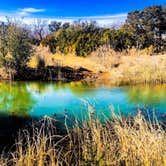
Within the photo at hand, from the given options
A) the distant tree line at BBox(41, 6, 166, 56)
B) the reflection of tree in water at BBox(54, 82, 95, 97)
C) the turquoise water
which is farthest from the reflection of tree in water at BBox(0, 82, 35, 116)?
the distant tree line at BBox(41, 6, 166, 56)

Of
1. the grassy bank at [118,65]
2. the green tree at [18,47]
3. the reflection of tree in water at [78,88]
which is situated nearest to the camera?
the reflection of tree in water at [78,88]

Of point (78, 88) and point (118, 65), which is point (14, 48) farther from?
point (118, 65)

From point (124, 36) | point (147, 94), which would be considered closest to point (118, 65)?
point (124, 36)

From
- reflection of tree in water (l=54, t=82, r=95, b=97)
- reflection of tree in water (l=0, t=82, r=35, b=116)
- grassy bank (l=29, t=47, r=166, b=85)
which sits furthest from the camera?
grassy bank (l=29, t=47, r=166, b=85)

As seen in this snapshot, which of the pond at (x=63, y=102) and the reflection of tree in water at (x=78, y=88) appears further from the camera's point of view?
the reflection of tree in water at (x=78, y=88)

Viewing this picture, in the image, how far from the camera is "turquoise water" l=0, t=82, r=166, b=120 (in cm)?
1096

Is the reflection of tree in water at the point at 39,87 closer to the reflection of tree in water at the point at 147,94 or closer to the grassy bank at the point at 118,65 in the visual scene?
the grassy bank at the point at 118,65

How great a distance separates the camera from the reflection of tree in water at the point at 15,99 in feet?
38.5

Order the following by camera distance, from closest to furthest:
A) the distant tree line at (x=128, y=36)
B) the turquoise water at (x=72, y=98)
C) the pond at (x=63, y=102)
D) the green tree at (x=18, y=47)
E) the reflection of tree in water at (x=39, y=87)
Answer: the pond at (x=63, y=102), the turquoise water at (x=72, y=98), the reflection of tree in water at (x=39, y=87), the green tree at (x=18, y=47), the distant tree line at (x=128, y=36)

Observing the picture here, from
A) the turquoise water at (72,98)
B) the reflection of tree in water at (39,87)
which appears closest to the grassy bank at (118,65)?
the turquoise water at (72,98)

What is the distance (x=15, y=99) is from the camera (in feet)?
47.3

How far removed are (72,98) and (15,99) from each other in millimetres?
2278

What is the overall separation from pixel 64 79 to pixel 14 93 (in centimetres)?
493

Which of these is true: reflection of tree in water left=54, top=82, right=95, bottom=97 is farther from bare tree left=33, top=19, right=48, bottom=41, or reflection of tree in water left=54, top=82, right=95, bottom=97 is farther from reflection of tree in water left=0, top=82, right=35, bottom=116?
bare tree left=33, top=19, right=48, bottom=41
